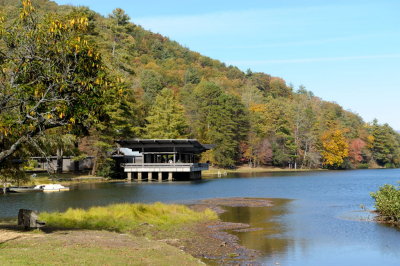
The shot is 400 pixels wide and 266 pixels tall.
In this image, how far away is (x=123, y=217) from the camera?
81.9 ft

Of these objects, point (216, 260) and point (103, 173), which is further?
point (103, 173)

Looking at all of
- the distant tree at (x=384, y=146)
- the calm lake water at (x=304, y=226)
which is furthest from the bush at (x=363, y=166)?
the calm lake water at (x=304, y=226)

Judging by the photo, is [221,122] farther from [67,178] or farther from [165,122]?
[67,178]

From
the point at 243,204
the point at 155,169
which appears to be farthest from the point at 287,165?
the point at 243,204

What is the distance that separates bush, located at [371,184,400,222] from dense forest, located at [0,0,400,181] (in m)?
16.1

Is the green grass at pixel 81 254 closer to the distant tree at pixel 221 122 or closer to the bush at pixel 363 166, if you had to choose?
the distant tree at pixel 221 122

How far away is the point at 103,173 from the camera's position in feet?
217

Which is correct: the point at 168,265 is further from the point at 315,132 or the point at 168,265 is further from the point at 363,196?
the point at 315,132

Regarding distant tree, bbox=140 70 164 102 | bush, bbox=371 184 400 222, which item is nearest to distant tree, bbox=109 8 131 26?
distant tree, bbox=140 70 164 102

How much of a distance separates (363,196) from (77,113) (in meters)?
35.5

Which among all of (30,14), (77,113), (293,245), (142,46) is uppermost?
(142,46)

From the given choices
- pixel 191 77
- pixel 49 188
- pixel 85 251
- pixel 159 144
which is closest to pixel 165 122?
pixel 159 144

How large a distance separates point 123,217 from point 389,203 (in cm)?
1534

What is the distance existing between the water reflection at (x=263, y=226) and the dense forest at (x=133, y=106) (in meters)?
8.85
